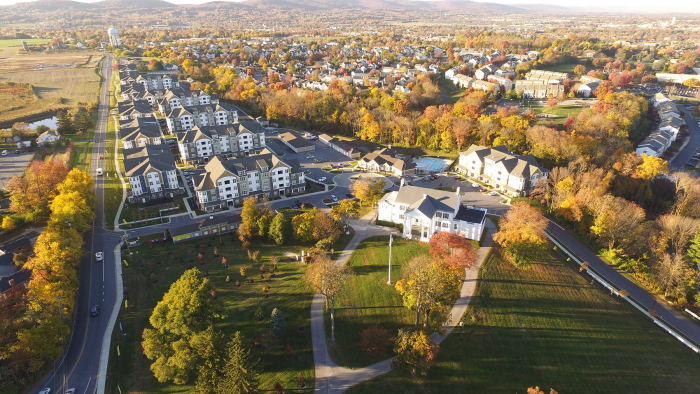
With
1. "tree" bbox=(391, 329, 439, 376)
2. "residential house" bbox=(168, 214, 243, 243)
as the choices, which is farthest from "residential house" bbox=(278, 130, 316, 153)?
"tree" bbox=(391, 329, 439, 376)

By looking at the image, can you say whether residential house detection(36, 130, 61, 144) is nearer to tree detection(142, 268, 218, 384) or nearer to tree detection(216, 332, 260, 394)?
tree detection(142, 268, 218, 384)

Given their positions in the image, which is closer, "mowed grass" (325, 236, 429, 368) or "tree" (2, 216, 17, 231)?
"mowed grass" (325, 236, 429, 368)

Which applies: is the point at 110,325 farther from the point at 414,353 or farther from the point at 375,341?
the point at 414,353

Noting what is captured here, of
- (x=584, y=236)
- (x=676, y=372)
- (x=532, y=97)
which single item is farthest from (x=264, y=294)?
(x=532, y=97)

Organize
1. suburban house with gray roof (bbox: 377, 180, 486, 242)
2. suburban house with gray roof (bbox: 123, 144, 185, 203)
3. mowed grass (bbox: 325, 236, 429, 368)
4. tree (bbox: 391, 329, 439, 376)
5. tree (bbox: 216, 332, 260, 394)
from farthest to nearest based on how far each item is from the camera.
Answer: suburban house with gray roof (bbox: 123, 144, 185, 203) < suburban house with gray roof (bbox: 377, 180, 486, 242) < mowed grass (bbox: 325, 236, 429, 368) < tree (bbox: 391, 329, 439, 376) < tree (bbox: 216, 332, 260, 394)

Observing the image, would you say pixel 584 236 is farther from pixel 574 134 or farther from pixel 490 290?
pixel 574 134

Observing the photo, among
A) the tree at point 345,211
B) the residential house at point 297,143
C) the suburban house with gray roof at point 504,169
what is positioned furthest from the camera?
the residential house at point 297,143

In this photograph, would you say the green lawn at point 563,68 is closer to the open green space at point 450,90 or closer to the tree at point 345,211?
the open green space at point 450,90

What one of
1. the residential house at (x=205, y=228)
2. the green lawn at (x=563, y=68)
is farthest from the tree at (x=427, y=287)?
the green lawn at (x=563, y=68)
